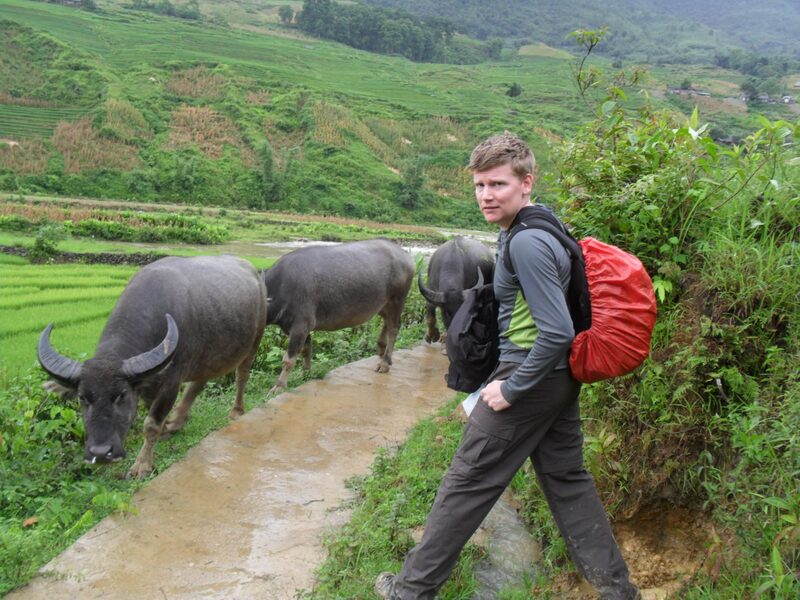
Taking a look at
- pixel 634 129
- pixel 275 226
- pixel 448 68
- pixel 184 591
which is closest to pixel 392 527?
pixel 184 591

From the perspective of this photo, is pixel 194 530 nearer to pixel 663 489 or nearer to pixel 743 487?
pixel 663 489

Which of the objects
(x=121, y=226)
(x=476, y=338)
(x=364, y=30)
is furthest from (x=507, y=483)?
(x=364, y=30)

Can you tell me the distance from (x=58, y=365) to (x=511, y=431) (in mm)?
2787

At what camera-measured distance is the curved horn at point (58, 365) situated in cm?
365

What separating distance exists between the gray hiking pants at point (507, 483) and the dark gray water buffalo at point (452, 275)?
4.40m

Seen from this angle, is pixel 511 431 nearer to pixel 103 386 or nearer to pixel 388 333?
pixel 103 386

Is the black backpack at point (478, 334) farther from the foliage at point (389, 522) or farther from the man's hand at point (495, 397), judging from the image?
the foliage at point (389, 522)

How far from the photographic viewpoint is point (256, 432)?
488 cm

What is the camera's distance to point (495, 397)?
2.27 meters

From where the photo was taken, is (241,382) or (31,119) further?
(31,119)

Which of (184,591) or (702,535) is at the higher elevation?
(702,535)

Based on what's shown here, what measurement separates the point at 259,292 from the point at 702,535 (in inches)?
158

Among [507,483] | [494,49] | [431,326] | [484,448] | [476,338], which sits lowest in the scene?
[431,326]

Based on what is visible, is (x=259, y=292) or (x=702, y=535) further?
(x=259, y=292)
